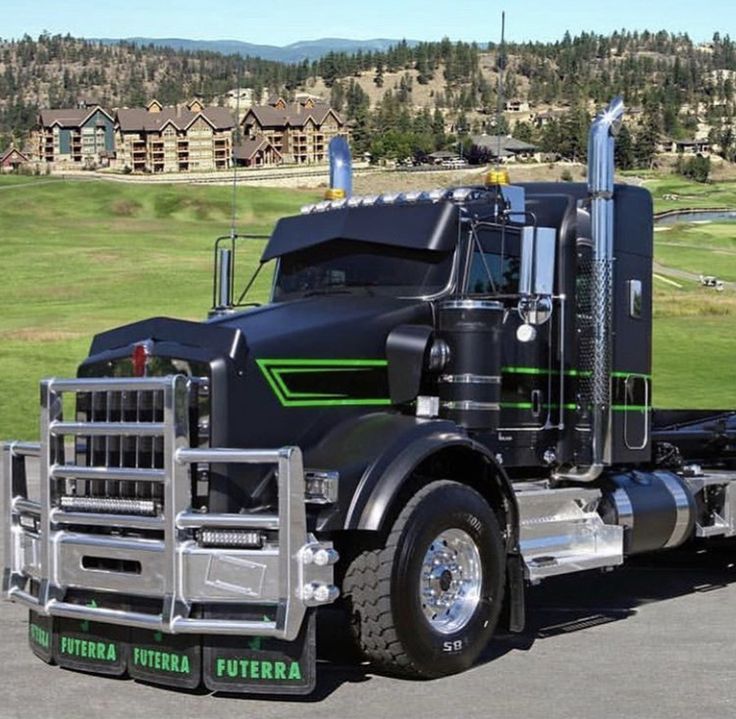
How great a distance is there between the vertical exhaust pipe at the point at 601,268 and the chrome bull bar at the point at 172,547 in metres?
3.10

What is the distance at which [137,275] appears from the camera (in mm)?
61250

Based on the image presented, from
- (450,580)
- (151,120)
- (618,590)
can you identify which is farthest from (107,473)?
(151,120)

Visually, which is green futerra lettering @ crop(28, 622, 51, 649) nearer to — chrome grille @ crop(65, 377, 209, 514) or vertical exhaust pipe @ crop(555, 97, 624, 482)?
chrome grille @ crop(65, 377, 209, 514)

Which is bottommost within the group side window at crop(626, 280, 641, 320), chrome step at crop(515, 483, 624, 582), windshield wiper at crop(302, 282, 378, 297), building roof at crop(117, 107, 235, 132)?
chrome step at crop(515, 483, 624, 582)

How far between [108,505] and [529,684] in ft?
8.39

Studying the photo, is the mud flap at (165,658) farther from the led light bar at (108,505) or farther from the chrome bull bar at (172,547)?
the led light bar at (108,505)

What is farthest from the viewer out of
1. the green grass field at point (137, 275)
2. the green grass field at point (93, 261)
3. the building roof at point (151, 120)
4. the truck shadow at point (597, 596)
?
the building roof at point (151, 120)

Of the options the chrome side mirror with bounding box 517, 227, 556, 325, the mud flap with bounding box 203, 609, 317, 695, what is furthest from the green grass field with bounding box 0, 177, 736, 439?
the mud flap with bounding box 203, 609, 317, 695

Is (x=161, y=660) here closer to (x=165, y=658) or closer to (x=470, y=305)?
(x=165, y=658)

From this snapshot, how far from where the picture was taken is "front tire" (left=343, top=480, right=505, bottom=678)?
A: 7949 mm

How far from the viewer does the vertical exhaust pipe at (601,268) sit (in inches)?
386

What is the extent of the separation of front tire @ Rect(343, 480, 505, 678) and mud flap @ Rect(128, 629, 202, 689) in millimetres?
941

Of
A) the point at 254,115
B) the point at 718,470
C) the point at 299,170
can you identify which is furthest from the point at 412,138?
the point at 718,470

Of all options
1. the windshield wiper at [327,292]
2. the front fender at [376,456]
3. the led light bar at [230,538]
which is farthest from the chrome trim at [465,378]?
the led light bar at [230,538]
